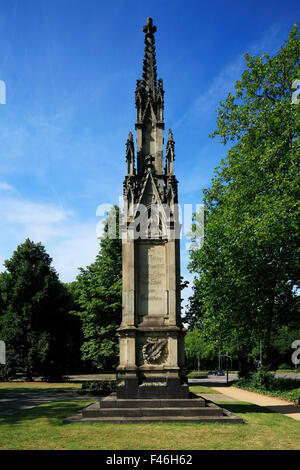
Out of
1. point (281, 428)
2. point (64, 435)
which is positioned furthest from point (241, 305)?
point (64, 435)

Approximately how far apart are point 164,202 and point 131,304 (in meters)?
4.26

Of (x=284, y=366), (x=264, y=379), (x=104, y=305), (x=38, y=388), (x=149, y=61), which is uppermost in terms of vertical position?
(x=149, y=61)

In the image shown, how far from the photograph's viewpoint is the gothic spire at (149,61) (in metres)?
16.2

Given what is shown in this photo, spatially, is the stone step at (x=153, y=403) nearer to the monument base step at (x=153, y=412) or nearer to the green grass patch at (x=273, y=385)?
the monument base step at (x=153, y=412)

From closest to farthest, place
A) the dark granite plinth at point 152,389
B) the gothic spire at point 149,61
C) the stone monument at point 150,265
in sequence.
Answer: the dark granite plinth at point 152,389, the stone monument at point 150,265, the gothic spire at point 149,61

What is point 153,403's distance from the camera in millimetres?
11898

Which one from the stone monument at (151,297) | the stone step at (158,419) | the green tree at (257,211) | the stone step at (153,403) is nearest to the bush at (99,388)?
the green tree at (257,211)

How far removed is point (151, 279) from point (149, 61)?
10105mm

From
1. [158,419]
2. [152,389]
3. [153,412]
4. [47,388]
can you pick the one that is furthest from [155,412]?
[47,388]

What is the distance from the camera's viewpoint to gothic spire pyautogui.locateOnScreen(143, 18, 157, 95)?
53.2 ft

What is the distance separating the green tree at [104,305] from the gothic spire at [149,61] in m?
19.3

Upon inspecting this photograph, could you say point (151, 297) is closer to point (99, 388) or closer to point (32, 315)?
point (99, 388)
